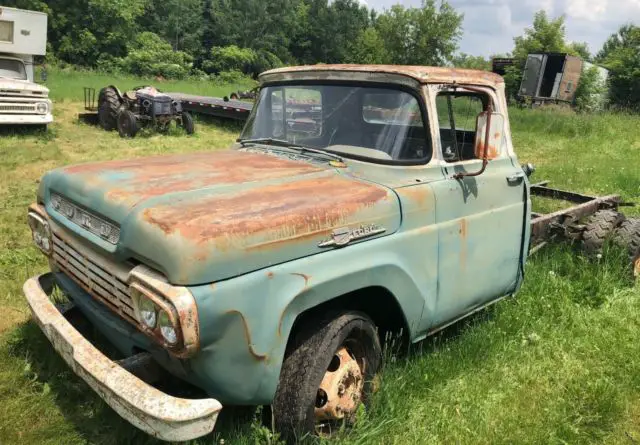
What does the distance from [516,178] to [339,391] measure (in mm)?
2015

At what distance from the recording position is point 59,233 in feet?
10.0

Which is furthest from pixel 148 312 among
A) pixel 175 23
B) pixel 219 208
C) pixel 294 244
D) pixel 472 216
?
pixel 175 23

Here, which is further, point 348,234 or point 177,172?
point 177,172

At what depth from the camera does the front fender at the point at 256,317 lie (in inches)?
88.7

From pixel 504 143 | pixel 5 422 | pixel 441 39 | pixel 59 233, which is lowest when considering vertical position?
pixel 5 422

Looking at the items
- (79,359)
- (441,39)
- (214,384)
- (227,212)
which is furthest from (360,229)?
(441,39)

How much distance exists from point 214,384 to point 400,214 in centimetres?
132

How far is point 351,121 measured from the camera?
11.6ft

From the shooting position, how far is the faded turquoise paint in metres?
2.29

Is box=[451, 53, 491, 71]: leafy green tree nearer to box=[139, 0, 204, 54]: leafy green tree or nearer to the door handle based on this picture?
box=[139, 0, 204, 54]: leafy green tree

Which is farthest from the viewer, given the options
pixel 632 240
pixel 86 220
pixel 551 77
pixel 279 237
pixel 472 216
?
pixel 551 77

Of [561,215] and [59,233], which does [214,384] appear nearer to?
[59,233]

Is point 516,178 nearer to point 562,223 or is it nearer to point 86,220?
point 562,223

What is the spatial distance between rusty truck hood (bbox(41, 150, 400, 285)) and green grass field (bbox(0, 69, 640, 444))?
95 cm
